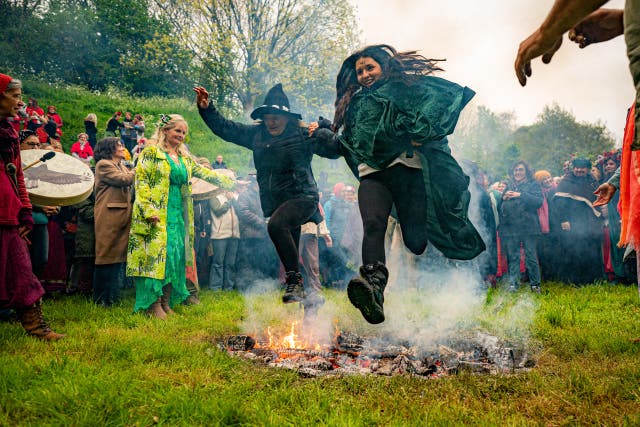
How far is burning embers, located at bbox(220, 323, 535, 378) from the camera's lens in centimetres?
339

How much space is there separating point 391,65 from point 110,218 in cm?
431

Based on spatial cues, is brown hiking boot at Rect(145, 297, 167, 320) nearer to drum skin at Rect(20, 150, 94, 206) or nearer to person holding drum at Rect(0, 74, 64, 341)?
person holding drum at Rect(0, 74, 64, 341)

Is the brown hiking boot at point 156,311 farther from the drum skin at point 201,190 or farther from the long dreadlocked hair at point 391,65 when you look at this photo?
the long dreadlocked hair at point 391,65

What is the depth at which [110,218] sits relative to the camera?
239 inches

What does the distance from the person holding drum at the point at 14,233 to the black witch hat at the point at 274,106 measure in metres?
2.14

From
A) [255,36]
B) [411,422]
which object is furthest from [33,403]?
[255,36]

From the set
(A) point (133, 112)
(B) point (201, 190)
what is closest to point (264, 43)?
(A) point (133, 112)

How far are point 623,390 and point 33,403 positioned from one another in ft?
11.4

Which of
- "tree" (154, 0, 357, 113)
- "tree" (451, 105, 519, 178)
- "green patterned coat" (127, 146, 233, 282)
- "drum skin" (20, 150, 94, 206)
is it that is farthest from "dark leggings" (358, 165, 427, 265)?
"tree" (451, 105, 519, 178)

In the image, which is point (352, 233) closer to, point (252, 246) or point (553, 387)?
point (252, 246)

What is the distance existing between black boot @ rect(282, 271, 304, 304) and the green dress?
1938 mm

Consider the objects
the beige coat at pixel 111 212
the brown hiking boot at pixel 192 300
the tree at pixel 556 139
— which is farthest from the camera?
the tree at pixel 556 139

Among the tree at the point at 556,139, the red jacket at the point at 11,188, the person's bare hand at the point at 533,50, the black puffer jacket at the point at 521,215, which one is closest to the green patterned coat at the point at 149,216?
the red jacket at the point at 11,188

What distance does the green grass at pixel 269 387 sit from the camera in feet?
8.23
